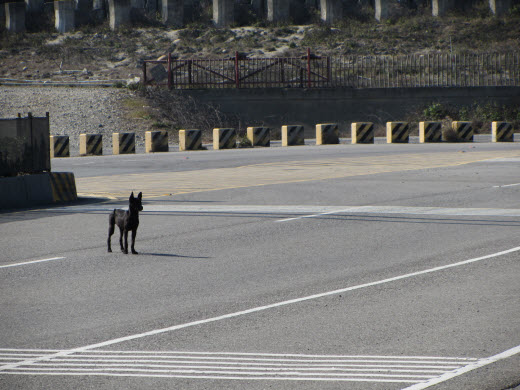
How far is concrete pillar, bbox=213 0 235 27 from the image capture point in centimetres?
5878

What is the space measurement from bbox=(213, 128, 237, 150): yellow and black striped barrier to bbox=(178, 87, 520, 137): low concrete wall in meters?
6.20

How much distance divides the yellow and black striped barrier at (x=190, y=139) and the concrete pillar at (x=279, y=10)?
3009cm

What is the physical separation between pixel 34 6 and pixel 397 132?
118ft

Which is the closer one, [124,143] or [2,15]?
[124,143]

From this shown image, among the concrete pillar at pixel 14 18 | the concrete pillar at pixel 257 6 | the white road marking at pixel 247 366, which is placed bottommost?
the white road marking at pixel 247 366

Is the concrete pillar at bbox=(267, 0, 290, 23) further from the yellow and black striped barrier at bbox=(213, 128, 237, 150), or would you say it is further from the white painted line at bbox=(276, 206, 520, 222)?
the white painted line at bbox=(276, 206, 520, 222)

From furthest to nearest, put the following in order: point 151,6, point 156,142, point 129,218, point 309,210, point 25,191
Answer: point 151,6, point 156,142, point 25,191, point 309,210, point 129,218

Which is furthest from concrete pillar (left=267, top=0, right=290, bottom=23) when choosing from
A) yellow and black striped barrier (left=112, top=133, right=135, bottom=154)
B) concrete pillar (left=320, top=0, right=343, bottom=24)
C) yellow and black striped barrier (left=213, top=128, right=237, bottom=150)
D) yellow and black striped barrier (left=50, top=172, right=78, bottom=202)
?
yellow and black striped barrier (left=50, top=172, right=78, bottom=202)

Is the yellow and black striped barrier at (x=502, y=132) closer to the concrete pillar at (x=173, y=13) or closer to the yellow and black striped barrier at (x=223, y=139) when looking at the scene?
the yellow and black striped barrier at (x=223, y=139)

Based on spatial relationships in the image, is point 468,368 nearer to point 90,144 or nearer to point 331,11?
point 90,144

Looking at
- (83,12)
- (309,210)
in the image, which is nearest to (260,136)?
(309,210)

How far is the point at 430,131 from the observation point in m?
32.5

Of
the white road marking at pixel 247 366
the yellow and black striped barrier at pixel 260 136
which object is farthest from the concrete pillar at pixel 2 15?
the white road marking at pixel 247 366

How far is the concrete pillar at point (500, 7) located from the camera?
5856 centimetres
